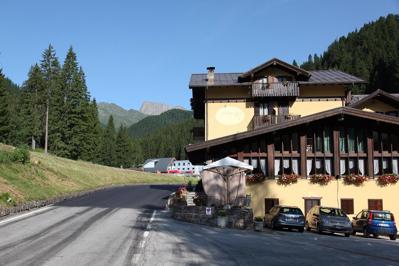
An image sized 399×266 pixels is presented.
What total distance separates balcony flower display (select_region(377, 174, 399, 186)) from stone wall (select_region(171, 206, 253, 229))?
1163 centimetres

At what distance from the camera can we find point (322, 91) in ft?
139

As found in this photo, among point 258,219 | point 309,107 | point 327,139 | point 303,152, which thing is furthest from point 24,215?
point 309,107

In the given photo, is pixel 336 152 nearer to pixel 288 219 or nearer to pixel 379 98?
pixel 288 219

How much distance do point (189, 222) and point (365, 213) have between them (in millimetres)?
10239

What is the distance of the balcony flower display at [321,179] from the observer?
30.8 metres

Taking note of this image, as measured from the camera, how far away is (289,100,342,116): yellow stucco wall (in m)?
41.8

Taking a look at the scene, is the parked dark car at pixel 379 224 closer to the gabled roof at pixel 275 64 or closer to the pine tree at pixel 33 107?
the gabled roof at pixel 275 64

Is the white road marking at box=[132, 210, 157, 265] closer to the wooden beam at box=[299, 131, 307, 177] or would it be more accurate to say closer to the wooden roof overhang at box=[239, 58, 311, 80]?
the wooden beam at box=[299, 131, 307, 177]

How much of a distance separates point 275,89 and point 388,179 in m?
13.6

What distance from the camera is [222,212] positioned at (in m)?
24.0

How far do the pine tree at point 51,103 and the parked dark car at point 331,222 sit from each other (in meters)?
55.4

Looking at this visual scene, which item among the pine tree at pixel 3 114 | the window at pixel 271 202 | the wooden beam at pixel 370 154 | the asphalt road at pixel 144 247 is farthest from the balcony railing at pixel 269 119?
the pine tree at pixel 3 114

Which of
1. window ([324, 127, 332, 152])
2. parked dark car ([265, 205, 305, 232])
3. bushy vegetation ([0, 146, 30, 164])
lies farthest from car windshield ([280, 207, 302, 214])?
bushy vegetation ([0, 146, 30, 164])

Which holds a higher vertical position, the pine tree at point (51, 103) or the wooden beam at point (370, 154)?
the pine tree at point (51, 103)
